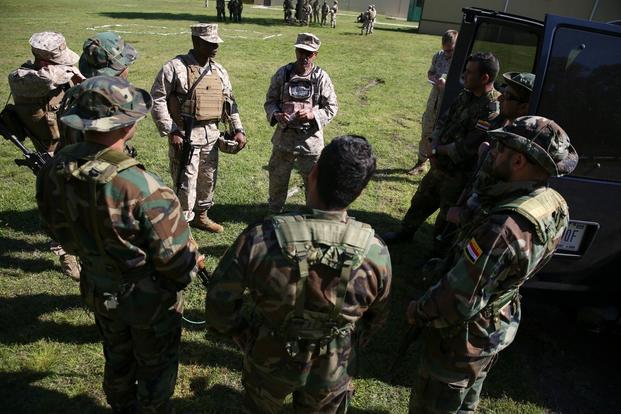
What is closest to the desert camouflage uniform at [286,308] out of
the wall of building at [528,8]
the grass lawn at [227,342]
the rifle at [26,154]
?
the grass lawn at [227,342]

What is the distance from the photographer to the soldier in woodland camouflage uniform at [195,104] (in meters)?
4.05

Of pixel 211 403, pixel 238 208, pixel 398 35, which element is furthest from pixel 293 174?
pixel 398 35

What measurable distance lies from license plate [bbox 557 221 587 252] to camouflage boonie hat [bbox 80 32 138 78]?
347 cm

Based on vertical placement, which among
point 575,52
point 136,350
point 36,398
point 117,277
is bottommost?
point 36,398

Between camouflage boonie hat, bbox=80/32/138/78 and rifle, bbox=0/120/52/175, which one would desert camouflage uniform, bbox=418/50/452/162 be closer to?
camouflage boonie hat, bbox=80/32/138/78

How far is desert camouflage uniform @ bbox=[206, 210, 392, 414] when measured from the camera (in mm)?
1764

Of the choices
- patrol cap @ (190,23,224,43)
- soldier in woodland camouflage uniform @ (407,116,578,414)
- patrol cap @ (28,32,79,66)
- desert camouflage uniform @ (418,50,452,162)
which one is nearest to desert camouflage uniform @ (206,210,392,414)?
soldier in woodland camouflage uniform @ (407,116,578,414)

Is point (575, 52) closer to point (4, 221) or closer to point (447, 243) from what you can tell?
point (447, 243)

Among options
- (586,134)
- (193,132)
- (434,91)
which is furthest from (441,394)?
(434,91)

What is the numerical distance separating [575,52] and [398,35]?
2449 centimetres

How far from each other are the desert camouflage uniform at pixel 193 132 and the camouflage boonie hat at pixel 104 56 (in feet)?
2.17

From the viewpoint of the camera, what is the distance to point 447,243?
383cm

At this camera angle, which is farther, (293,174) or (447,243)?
(293,174)

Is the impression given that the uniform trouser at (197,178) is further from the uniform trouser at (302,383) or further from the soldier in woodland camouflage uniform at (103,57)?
the uniform trouser at (302,383)
